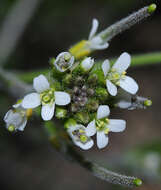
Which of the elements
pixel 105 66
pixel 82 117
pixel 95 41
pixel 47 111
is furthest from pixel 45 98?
pixel 95 41

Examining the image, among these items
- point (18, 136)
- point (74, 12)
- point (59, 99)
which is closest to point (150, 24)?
point (74, 12)

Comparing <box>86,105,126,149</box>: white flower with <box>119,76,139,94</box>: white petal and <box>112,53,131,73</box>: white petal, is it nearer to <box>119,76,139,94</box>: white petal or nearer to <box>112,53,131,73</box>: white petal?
<box>119,76,139,94</box>: white petal

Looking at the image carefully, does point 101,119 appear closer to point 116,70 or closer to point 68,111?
point 68,111

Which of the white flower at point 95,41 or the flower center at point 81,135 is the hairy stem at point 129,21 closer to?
the white flower at point 95,41

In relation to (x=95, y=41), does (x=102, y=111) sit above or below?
below

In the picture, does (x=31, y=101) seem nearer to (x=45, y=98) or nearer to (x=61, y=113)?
(x=45, y=98)

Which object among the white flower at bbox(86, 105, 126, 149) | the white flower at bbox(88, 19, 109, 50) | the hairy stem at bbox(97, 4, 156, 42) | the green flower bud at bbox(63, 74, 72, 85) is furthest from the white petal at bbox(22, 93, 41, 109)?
the hairy stem at bbox(97, 4, 156, 42)

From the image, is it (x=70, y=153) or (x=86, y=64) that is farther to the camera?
(x=70, y=153)

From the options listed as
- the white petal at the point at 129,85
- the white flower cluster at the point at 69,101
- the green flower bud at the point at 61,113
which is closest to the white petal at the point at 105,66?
the white flower cluster at the point at 69,101
